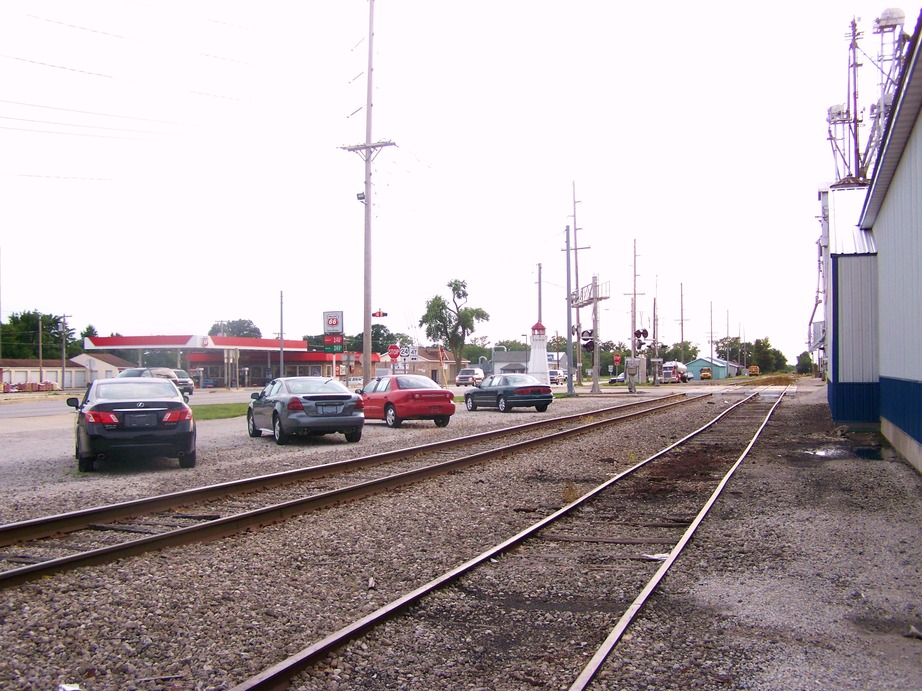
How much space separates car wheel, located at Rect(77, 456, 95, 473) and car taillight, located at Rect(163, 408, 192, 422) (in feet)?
4.12

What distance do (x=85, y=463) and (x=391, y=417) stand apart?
1024cm

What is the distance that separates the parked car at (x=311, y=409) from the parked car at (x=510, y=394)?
11984 millimetres

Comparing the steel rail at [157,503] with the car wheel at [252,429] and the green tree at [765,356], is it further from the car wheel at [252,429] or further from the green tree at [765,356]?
the green tree at [765,356]

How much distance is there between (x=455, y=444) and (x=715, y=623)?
11534 millimetres

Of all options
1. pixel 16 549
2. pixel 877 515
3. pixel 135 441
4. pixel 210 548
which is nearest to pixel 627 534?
pixel 877 515


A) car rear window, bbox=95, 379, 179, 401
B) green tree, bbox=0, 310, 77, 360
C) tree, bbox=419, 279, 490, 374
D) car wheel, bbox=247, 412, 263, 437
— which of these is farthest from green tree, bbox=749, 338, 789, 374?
car rear window, bbox=95, 379, 179, 401

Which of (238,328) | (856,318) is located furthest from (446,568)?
(238,328)

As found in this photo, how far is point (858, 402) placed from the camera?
1895 centimetres

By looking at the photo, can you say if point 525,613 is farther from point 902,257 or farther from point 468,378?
point 468,378

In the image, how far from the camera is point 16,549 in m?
7.43

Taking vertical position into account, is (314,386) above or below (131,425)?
above

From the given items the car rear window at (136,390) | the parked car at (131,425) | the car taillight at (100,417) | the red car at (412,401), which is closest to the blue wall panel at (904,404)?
A: the red car at (412,401)

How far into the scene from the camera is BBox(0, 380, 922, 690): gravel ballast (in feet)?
14.7

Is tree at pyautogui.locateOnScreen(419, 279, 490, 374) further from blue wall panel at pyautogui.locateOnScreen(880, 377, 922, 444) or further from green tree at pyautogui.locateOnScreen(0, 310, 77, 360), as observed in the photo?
blue wall panel at pyautogui.locateOnScreen(880, 377, 922, 444)
